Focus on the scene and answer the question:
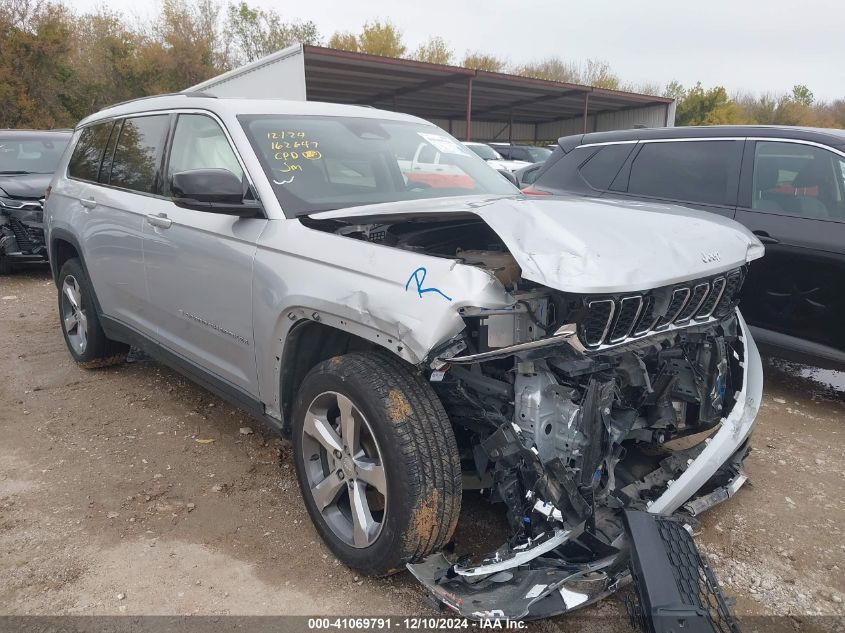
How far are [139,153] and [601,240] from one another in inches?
122

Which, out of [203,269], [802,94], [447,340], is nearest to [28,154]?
[203,269]

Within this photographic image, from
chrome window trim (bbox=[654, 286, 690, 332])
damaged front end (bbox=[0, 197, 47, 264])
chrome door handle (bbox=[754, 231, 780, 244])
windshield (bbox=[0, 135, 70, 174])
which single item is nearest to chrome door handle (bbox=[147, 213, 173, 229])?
chrome window trim (bbox=[654, 286, 690, 332])

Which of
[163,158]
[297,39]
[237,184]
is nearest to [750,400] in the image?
[237,184]

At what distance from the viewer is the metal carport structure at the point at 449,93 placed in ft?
52.1

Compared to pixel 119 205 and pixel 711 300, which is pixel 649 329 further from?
pixel 119 205

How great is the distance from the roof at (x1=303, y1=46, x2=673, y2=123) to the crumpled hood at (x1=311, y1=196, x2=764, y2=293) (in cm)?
1421

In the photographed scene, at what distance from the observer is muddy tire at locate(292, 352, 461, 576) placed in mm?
2186

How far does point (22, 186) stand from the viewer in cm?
836

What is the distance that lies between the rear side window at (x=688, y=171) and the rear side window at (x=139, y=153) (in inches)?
139

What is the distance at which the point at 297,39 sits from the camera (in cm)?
4500

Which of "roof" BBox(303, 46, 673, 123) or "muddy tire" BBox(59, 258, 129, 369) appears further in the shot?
"roof" BBox(303, 46, 673, 123)

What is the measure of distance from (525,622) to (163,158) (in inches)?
122

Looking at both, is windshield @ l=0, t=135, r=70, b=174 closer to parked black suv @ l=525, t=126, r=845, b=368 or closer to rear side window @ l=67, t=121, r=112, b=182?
rear side window @ l=67, t=121, r=112, b=182

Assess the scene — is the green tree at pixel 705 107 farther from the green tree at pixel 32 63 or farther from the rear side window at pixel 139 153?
the rear side window at pixel 139 153
